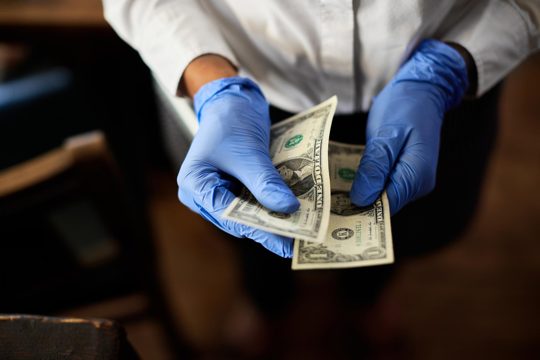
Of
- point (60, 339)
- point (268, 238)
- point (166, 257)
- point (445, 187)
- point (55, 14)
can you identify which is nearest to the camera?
point (60, 339)

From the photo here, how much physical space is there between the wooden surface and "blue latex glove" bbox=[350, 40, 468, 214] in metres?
0.73

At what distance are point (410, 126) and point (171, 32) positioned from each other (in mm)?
383

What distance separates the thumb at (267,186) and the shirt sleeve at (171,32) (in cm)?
20

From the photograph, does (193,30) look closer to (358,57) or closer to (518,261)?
(358,57)

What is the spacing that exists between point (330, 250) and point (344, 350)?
788 millimetres

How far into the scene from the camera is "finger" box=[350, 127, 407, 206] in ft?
2.20

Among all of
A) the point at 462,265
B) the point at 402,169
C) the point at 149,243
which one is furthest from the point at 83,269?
the point at 462,265

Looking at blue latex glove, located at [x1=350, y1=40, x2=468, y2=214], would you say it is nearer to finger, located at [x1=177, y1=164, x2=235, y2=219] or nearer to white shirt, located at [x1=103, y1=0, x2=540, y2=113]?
white shirt, located at [x1=103, y1=0, x2=540, y2=113]

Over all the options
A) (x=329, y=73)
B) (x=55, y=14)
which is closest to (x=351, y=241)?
(x=329, y=73)

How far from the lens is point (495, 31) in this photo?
2.42 feet

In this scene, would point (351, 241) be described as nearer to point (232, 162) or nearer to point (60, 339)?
point (232, 162)

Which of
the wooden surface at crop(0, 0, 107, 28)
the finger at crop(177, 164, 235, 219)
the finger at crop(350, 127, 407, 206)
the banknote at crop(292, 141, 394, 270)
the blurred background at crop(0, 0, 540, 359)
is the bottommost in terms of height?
the blurred background at crop(0, 0, 540, 359)

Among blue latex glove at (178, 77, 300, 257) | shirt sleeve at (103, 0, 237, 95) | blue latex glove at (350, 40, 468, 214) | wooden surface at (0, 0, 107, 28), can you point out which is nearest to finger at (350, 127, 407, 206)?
blue latex glove at (350, 40, 468, 214)

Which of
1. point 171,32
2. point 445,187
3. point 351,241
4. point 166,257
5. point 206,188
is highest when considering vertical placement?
point 171,32
